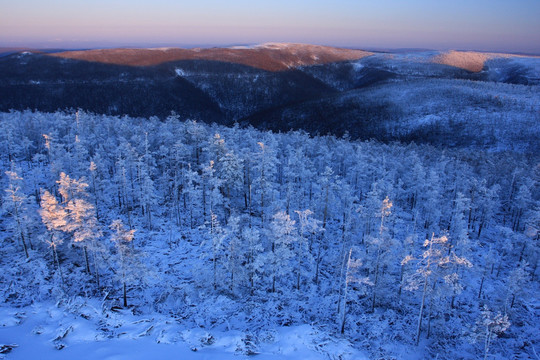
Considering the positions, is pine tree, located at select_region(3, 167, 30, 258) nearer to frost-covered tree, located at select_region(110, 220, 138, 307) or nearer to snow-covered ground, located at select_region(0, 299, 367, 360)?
snow-covered ground, located at select_region(0, 299, 367, 360)

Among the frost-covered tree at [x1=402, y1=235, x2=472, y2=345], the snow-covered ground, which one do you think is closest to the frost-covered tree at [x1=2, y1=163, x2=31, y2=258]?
the snow-covered ground

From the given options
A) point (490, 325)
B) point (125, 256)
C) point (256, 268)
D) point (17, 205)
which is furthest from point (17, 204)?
point (490, 325)

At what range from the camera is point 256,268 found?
32344 mm

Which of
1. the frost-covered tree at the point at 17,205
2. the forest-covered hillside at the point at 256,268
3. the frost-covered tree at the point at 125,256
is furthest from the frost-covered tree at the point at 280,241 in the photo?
the frost-covered tree at the point at 17,205

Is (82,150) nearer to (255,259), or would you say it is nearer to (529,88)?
(255,259)

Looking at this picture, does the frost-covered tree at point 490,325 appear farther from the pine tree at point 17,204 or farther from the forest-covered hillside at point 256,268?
the pine tree at point 17,204

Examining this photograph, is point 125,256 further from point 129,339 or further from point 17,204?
point 17,204

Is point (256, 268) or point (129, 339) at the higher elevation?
point (129, 339)

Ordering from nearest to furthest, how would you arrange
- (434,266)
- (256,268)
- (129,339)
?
1. (129,339)
2. (434,266)
3. (256,268)

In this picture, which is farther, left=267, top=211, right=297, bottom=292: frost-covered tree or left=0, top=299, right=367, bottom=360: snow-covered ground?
left=267, top=211, right=297, bottom=292: frost-covered tree

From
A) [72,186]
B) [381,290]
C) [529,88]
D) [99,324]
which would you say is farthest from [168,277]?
[529,88]

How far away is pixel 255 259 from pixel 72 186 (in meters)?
21.8

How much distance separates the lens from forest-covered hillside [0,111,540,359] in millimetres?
24734

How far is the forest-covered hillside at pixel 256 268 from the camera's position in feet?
81.1
